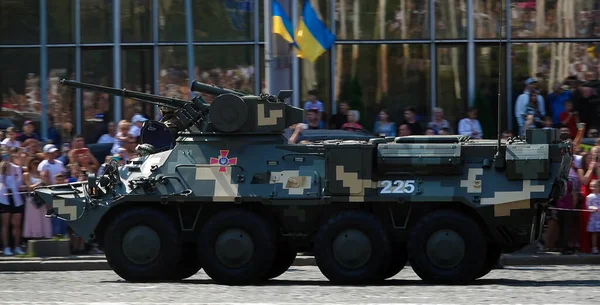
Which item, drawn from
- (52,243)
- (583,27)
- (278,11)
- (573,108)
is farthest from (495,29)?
(52,243)

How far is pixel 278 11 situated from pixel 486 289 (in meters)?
7.50

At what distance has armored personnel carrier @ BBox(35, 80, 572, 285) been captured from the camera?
15.9 m

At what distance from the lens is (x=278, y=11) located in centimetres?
2102

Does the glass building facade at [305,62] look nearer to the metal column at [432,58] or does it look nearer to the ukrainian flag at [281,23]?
the metal column at [432,58]

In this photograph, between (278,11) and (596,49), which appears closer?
(278,11)

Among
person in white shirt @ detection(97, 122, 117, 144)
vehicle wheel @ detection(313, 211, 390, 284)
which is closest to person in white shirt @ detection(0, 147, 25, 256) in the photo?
person in white shirt @ detection(97, 122, 117, 144)

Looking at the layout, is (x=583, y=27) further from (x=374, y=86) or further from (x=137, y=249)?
(x=137, y=249)

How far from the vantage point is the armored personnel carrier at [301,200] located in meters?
15.9

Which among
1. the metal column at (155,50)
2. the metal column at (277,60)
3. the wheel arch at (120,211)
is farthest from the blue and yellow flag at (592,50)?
the wheel arch at (120,211)

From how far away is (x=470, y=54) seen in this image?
1032 inches

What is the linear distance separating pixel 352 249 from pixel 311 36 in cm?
675

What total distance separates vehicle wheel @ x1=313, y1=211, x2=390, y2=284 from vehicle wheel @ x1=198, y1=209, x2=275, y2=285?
68cm

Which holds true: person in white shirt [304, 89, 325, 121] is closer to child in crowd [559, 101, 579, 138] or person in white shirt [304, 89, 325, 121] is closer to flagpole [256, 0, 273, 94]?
flagpole [256, 0, 273, 94]

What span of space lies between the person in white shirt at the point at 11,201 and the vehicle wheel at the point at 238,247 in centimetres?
481
